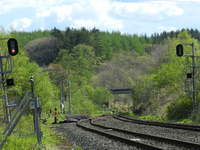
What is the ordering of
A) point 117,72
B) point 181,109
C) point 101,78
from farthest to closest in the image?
point 117,72 → point 101,78 → point 181,109

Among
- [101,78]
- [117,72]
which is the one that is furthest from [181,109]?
[117,72]

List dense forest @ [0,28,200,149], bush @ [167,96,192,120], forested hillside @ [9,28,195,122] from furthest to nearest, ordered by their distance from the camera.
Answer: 1. forested hillside @ [9,28,195,122]
2. dense forest @ [0,28,200,149]
3. bush @ [167,96,192,120]

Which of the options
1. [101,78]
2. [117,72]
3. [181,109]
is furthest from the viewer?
[117,72]

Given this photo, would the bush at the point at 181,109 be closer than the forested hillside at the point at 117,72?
Yes

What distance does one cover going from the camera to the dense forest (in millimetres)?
37562

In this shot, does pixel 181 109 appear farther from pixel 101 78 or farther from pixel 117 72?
pixel 117 72

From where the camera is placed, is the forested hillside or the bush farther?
the forested hillside

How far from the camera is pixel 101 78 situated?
354ft

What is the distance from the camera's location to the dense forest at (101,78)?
123ft

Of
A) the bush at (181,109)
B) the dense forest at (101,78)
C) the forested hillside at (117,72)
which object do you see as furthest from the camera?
the forested hillside at (117,72)

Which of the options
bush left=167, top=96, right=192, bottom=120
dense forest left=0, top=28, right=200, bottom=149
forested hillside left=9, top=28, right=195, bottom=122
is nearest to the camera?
bush left=167, top=96, right=192, bottom=120

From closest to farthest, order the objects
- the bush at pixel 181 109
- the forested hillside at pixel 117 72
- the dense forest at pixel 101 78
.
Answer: the bush at pixel 181 109, the dense forest at pixel 101 78, the forested hillside at pixel 117 72

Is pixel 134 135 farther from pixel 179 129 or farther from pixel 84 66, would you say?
pixel 84 66

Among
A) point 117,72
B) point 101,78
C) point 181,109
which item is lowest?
point 181,109
